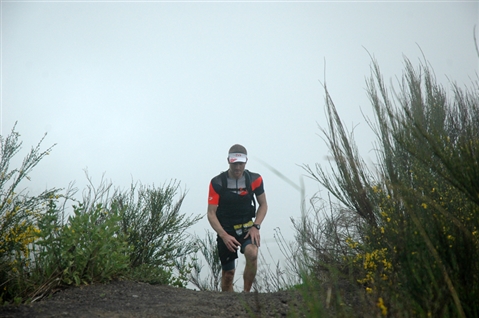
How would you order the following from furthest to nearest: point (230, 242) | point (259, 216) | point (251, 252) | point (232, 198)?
point (259, 216) < point (232, 198) < point (251, 252) < point (230, 242)

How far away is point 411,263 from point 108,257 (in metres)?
3.74

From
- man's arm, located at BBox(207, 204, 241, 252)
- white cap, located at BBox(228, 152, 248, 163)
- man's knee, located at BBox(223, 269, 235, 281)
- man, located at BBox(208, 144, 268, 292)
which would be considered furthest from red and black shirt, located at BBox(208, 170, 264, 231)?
man's knee, located at BBox(223, 269, 235, 281)

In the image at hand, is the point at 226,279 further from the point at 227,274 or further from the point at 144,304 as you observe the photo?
the point at 144,304

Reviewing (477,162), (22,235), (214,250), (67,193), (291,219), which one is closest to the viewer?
(477,162)

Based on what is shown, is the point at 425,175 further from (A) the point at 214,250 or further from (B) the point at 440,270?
(A) the point at 214,250

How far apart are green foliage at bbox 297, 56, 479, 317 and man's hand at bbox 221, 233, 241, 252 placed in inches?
46.2

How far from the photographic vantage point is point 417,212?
10.8ft

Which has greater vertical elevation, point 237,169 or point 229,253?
point 237,169

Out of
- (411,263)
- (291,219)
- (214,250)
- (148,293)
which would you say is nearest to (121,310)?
(148,293)

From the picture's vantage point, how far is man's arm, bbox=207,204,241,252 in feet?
21.1

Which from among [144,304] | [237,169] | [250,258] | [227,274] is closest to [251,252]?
[250,258]

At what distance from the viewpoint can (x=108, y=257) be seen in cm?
559

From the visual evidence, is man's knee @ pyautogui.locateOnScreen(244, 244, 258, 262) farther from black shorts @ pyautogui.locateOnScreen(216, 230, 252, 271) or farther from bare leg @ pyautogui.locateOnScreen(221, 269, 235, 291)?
bare leg @ pyautogui.locateOnScreen(221, 269, 235, 291)

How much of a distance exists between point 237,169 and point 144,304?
2622 mm
